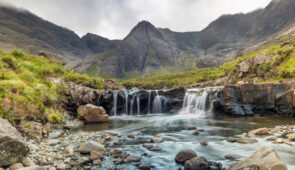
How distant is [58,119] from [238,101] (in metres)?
27.0

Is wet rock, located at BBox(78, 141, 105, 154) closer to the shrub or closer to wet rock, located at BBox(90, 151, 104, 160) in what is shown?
wet rock, located at BBox(90, 151, 104, 160)

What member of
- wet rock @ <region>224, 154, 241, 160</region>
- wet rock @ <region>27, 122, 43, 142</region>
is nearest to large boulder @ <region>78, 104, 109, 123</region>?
wet rock @ <region>27, 122, 43, 142</region>

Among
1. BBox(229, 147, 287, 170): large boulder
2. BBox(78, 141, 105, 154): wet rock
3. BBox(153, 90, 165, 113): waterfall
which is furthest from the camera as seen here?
BBox(153, 90, 165, 113): waterfall

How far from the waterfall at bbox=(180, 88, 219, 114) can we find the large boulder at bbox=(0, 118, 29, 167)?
30587mm

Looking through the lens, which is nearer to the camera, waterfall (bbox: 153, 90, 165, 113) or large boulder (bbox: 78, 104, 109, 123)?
large boulder (bbox: 78, 104, 109, 123)

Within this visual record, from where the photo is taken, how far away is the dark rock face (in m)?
23.4

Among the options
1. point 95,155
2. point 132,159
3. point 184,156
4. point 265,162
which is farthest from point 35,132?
point 265,162

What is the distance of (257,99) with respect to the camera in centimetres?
2658

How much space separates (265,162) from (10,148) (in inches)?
380

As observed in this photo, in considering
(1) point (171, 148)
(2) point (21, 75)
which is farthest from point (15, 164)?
(2) point (21, 75)

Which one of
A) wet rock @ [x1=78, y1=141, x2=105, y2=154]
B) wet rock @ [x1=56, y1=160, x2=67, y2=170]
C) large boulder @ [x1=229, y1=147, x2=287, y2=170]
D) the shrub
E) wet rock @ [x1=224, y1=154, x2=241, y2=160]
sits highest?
the shrub

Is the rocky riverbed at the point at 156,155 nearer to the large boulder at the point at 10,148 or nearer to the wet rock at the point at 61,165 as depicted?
the wet rock at the point at 61,165

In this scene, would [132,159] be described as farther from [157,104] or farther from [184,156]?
[157,104]

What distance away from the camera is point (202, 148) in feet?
35.2
